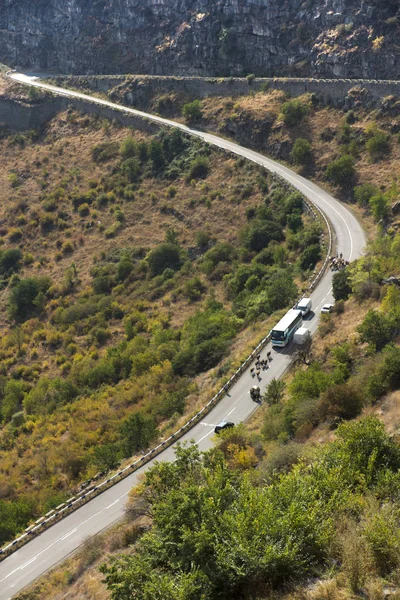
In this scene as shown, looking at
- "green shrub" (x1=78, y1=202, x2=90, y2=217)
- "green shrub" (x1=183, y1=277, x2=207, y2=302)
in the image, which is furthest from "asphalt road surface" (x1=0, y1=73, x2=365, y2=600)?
"green shrub" (x1=78, y1=202, x2=90, y2=217)

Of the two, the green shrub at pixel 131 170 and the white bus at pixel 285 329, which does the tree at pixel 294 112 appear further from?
the white bus at pixel 285 329

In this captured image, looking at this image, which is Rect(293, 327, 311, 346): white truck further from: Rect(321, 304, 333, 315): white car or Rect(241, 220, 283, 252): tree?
Rect(241, 220, 283, 252): tree

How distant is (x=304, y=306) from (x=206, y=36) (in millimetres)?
61364

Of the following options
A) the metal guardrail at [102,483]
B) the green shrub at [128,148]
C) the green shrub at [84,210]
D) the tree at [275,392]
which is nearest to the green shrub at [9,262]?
the green shrub at [84,210]

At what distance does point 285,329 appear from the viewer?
1484 inches

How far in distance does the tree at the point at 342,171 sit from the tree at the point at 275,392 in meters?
36.5

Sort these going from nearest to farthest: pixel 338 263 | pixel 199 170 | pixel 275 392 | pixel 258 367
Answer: pixel 275 392 < pixel 258 367 < pixel 338 263 < pixel 199 170

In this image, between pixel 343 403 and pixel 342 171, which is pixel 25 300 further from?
pixel 343 403

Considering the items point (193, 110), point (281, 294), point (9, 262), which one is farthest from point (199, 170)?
point (281, 294)

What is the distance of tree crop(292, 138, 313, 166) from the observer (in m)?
67.0

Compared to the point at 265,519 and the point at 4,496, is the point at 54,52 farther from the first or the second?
the point at 265,519

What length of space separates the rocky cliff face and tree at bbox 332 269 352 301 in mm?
39346

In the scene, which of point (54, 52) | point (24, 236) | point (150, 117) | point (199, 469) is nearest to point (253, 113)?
point (150, 117)

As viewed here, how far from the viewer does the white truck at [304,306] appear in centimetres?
4069
